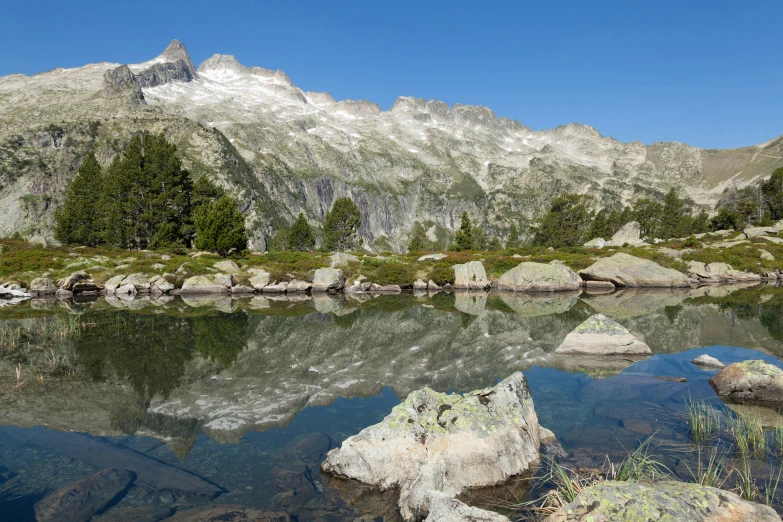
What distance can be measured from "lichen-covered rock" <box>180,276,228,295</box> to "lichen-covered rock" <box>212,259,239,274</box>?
162 inches

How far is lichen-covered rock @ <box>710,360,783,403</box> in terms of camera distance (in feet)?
38.8

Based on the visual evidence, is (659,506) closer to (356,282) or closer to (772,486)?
(772,486)

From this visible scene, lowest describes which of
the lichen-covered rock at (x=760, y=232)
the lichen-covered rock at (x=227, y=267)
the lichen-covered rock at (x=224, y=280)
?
the lichen-covered rock at (x=224, y=280)

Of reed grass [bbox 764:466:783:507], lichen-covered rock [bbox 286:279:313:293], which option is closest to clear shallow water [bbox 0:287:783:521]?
reed grass [bbox 764:466:783:507]

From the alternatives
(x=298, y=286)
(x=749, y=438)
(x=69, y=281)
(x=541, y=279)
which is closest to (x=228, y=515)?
(x=749, y=438)

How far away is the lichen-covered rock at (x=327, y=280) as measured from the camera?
161ft

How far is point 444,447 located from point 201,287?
44.5 metres

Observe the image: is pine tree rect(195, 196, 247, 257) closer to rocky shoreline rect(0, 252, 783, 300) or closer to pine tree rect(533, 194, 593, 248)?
rocky shoreline rect(0, 252, 783, 300)

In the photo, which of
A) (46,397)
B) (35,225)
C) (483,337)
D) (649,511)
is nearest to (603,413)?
(649,511)

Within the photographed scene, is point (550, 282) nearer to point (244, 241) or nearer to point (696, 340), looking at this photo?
point (696, 340)

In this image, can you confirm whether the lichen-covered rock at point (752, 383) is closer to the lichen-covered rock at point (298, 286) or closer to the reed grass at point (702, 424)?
the reed grass at point (702, 424)

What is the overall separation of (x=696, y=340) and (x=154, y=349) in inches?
992

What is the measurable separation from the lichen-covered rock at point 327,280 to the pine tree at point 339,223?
46696 millimetres

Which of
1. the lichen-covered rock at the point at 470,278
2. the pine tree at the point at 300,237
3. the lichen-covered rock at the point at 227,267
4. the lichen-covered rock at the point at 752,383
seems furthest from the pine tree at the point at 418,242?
the lichen-covered rock at the point at 752,383
